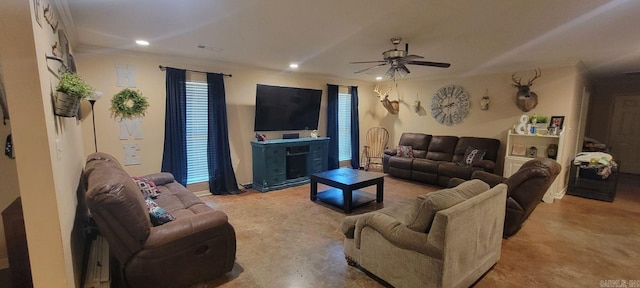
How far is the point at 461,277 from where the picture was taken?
2.04 metres

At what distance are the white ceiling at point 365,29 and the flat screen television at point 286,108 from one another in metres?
0.83

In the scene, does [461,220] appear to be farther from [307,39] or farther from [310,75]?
[310,75]

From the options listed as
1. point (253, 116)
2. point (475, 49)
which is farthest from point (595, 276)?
point (253, 116)

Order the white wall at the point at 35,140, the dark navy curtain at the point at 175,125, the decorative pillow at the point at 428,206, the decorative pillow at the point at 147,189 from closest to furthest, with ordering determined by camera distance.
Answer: the white wall at the point at 35,140, the decorative pillow at the point at 428,206, the decorative pillow at the point at 147,189, the dark navy curtain at the point at 175,125

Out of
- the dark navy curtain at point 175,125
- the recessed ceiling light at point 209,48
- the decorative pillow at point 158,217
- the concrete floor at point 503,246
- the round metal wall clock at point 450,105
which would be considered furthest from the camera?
the round metal wall clock at point 450,105

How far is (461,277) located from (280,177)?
3.58 m

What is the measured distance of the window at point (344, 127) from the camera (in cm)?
669

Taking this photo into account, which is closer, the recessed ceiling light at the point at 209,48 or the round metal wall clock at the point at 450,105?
the recessed ceiling light at the point at 209,48

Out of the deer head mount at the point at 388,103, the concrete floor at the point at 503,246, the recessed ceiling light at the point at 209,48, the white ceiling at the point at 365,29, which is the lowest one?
the concrete floor at the point at 503,246

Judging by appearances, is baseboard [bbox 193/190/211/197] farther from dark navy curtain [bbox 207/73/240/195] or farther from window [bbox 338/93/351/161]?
window [bbox 338/93/351/161]

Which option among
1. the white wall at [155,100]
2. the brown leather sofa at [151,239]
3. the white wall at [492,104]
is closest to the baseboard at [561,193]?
the white wall at [492,104]

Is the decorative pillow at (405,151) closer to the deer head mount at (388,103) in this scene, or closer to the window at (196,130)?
the deer head mount at (388,103)

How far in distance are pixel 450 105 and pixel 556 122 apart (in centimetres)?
186

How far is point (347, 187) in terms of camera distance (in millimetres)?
3801
